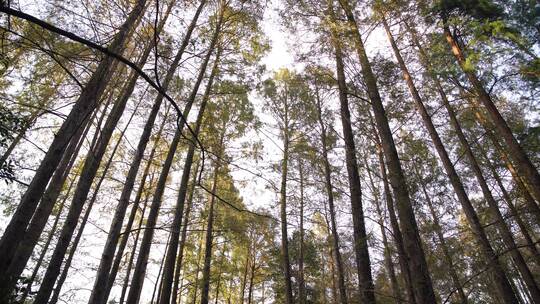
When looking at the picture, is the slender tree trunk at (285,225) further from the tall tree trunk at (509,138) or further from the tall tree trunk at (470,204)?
the tall tree trunk at (509,138)

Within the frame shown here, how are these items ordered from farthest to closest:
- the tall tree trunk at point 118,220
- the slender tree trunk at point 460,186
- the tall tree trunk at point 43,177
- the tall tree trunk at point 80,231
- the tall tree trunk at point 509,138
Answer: the tall tree trunk at point 80,231, the slender tree trunk at point 460,186, the tall tree trunk at point 509,138, the tall tree trunk at point 118,220, the tall tree trunk at point 43,177

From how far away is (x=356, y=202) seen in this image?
18.4ft

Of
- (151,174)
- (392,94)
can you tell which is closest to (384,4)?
(392,94)

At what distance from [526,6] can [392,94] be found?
142 inches

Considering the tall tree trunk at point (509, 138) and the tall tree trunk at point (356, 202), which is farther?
the tall tree trunk at point (509, 138)

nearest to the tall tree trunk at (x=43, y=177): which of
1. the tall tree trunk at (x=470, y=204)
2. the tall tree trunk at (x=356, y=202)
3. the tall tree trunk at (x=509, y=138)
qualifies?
the tall tree trunk at (x=356, y=202)

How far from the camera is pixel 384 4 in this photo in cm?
629

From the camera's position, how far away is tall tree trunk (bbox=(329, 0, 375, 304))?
4902 millimetres

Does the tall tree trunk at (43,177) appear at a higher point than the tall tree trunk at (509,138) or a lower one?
lower

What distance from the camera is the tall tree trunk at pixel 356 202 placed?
490 centimetres

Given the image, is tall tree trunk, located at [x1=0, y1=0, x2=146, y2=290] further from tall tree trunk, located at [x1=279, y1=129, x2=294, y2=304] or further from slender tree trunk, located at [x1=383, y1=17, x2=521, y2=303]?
tall tree trunk, located at [x1=279, y1=129, x2=294, y2=304]

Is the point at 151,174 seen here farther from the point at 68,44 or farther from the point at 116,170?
the point at 68,44

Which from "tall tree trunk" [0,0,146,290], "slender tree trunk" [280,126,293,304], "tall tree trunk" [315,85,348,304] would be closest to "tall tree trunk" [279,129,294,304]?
"slender tree trunk" [280,126,293,304]

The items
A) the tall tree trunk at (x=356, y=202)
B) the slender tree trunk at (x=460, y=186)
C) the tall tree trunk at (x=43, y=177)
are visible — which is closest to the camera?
the tall tree trunk at (x=43, y=177)
